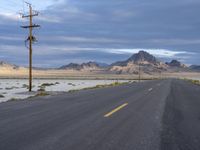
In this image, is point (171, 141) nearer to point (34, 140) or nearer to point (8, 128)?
point (34, 140)

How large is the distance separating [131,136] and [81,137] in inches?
49.5

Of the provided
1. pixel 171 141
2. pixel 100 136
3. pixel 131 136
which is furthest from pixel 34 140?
pixel 171 141

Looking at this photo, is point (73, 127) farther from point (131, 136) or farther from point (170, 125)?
point (170, 125)

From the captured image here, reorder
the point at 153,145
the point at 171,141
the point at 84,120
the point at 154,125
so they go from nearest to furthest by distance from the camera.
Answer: the point at 153,145
the point at 171,141
the point at 154,125
the point at 84,120

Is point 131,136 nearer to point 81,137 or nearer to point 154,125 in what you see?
point 81,137

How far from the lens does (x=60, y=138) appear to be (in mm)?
9609

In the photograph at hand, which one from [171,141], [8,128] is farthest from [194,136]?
[8,128]

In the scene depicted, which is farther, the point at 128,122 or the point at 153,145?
the point at 128,122

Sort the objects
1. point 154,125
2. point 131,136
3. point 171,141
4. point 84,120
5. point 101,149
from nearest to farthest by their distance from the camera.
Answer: point 101,149 → point 171,141 → point 131,136 → point 154,125 → point 84,120

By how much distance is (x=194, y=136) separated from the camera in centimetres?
1053

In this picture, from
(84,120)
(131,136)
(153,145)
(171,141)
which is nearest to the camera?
→ (153,145)

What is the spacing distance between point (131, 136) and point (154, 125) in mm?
2289

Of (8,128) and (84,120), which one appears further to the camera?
(84,120)

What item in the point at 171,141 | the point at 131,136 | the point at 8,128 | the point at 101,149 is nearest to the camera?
the point at 101,149
